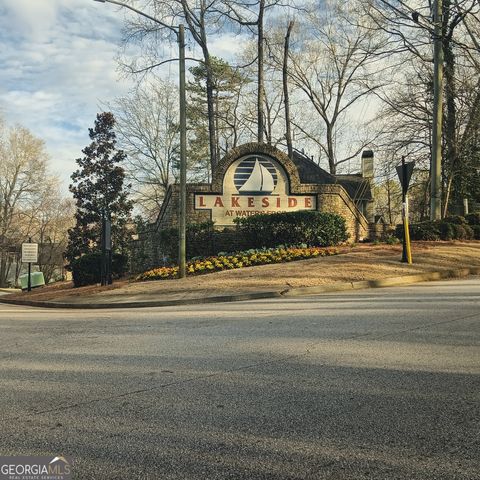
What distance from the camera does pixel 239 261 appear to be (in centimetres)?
1777

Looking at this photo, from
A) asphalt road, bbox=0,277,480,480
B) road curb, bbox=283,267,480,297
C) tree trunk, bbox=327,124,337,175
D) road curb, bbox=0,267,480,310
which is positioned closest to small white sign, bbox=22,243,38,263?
road curb, bbox=0,267,480,310

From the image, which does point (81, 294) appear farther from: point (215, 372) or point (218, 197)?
point (215, 372)

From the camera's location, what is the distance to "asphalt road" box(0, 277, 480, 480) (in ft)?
10.5

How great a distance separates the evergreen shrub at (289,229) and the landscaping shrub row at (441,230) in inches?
112

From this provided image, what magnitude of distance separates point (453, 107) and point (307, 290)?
16.5 meters

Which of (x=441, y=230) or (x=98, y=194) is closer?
(x=441, y=230)

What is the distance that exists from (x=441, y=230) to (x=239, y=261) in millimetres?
8632

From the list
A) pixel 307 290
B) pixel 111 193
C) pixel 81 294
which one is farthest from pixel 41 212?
pixel 307 290

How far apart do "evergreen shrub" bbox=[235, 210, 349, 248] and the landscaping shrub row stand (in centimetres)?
285

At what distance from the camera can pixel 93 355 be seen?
6.41 m

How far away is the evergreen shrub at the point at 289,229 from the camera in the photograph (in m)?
20.0

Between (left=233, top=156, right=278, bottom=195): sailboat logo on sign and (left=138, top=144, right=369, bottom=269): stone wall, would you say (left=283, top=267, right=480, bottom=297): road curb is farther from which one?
(left=233, top=156, right=278, bottom=195): sailboat logo on sign

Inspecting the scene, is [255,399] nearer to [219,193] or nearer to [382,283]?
[382,283]

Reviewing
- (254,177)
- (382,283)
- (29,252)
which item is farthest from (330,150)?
(382,283)
